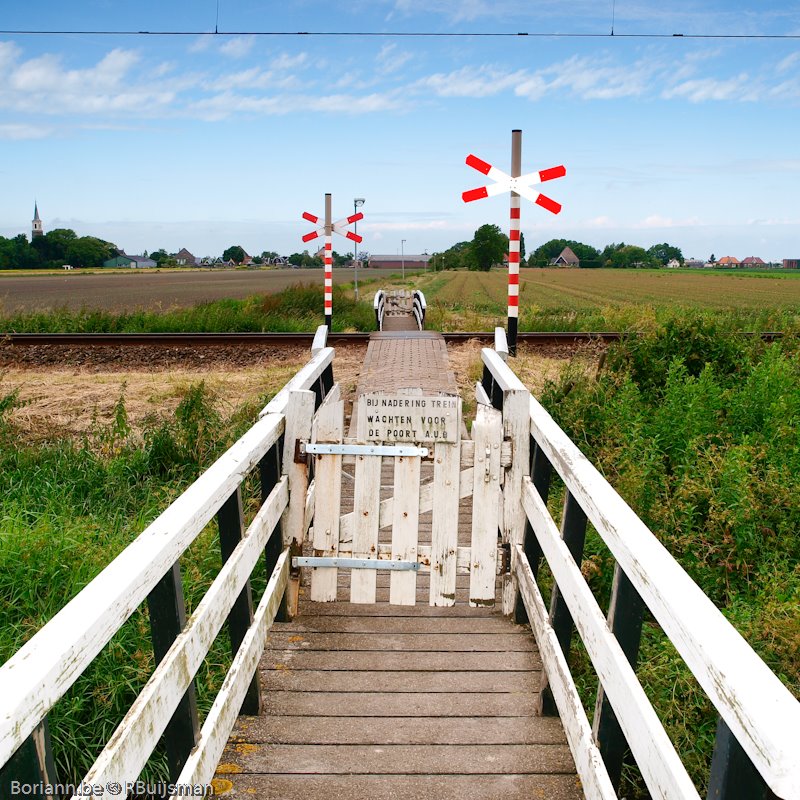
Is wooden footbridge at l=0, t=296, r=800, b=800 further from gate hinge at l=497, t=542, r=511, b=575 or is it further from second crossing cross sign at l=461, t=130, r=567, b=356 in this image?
second crossing cross sign at l=461, t=130, r=567, b=356

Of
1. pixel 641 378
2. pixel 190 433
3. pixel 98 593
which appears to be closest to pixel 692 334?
pixel 641 378

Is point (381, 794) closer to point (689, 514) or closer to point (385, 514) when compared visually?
point (385, 514)

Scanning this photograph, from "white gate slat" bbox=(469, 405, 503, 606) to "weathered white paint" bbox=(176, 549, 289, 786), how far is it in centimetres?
A: 113

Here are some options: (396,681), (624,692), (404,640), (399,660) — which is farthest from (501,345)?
(624,692)

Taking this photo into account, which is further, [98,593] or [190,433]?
[190,433]

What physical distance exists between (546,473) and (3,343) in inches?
483

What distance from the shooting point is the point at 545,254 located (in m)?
174

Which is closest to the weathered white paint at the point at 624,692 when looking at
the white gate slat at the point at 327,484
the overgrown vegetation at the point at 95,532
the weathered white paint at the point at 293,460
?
the white gate slat at the point at 327,484

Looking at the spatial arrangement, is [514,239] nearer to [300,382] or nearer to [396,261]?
[300,382]

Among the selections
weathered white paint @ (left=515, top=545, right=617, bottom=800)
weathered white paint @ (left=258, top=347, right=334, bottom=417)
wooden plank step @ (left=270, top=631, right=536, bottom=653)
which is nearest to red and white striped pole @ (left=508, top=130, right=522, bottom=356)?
weathered white paint @ (left=258, top=347, right=334, bottom=417)

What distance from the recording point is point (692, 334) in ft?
34.0

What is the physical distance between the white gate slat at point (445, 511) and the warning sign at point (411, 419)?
8 centimetres

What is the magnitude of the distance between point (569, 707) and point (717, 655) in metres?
1.37

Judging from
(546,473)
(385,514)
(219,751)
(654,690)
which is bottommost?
(654,690)
